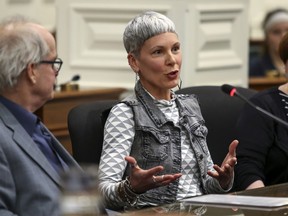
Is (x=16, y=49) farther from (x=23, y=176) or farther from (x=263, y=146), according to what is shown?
(x=263, y=146)

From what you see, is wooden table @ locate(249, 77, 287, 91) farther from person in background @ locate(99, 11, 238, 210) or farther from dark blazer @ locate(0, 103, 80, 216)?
dark blazer @ locate(0, 103, 80, 216)

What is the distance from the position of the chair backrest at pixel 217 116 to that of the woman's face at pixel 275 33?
340cm

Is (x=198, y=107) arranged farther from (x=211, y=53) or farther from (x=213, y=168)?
(x=211, y=53)

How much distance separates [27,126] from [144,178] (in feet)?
1.28

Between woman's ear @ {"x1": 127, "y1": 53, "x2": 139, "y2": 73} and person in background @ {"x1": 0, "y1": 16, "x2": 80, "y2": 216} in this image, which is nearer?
person in background @ {"x1": 0, "y1": 16, "x2": 80, "y2": 216}

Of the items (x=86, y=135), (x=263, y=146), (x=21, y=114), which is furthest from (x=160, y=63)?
(x=21, y=114)

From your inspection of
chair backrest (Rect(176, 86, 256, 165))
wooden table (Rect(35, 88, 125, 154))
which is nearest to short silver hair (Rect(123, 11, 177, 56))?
chair backrest (Rect(176, 86, 256, 165))

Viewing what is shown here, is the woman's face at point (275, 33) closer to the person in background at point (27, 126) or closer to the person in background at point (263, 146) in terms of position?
the person in background at point (263, 146)

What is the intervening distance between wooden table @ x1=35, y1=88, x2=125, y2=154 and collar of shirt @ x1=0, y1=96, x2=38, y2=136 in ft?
5.87

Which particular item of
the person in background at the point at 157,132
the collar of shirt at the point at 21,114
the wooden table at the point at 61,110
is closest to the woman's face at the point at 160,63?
the person in background at the point at 157,132

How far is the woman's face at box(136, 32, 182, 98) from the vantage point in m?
3.57

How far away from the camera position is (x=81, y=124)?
367cm

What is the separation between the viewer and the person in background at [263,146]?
12.8ft

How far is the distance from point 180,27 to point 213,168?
7.01 feet
